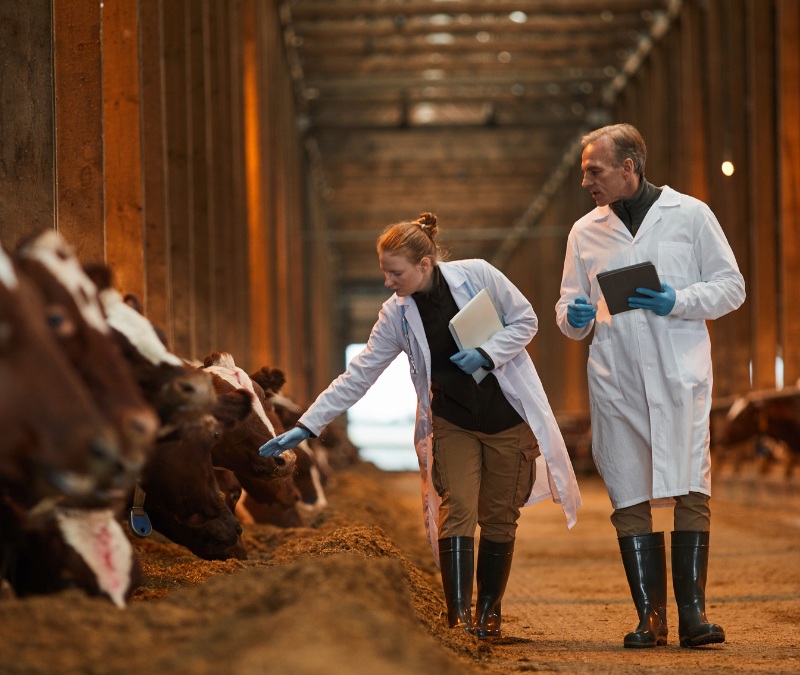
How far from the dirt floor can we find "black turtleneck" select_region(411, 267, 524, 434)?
0.71 metres

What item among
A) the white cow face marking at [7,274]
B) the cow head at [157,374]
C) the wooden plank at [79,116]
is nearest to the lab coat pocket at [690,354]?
the cow head at [157,374]

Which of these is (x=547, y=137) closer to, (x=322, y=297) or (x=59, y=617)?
(x=322, y=297)

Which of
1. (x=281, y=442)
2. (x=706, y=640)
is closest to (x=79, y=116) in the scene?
(x=281, y=442)

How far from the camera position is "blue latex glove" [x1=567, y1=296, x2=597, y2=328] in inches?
185

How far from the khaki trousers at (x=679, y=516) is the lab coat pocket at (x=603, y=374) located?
497 mm

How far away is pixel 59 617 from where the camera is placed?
2.52 m

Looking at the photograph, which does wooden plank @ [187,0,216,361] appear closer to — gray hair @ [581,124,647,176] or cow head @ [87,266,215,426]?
gray hair @ [581,124,647,176]

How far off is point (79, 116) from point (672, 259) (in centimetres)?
338

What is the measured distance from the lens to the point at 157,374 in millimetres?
3395

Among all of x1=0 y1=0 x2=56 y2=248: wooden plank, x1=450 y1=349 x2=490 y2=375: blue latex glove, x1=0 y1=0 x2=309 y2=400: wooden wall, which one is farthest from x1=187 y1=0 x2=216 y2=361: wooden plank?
x1=450 y1=349 x2=490 y2=375: blue latex glove

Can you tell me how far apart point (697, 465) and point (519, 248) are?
31329mm

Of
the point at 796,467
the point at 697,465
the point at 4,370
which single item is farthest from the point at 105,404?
the point at 796,467

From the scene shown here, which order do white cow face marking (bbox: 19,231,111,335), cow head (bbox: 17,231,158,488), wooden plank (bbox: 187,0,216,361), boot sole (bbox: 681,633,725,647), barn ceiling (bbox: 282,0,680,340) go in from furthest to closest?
barn ceiling (bbox: 282,0,680,340), wooden plank (bbox: 187,0,216,361), boot sole (bbox: 681,633,725,647), white cow face marking (bbox: 19,231,111,335), cow head (bbox: 17,231,158,488)

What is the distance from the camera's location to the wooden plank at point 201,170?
10.3 m
